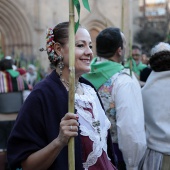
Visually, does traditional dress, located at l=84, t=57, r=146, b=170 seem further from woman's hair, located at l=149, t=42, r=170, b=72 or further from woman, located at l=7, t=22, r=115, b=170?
woman, located at l=7, t=22, r=115, b=170

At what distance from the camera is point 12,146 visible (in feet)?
6.79

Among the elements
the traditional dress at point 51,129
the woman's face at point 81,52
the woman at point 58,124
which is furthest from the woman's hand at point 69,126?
the woman's face at point 81,52

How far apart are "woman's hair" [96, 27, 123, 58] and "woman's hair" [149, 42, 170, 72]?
29 cm

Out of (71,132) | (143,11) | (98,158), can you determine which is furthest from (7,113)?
(143,11)

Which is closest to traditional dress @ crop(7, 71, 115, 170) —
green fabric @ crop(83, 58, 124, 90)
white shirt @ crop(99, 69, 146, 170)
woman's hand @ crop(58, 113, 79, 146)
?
woman's hand @ crop(58, 113, 79, 146)

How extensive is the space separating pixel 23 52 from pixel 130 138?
16.7m

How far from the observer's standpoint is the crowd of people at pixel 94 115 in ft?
6.71

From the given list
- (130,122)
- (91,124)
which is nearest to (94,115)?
(91,124)

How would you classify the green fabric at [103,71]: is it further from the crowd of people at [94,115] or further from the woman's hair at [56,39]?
the woman's hair at [56,39]

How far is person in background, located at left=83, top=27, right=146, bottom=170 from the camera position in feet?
9.30

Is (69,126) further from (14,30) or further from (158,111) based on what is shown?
(14,30)

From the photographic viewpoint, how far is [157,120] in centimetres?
301

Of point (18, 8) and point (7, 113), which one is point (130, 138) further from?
point (18, 8)

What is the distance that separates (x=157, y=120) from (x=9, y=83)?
10.6 ft
